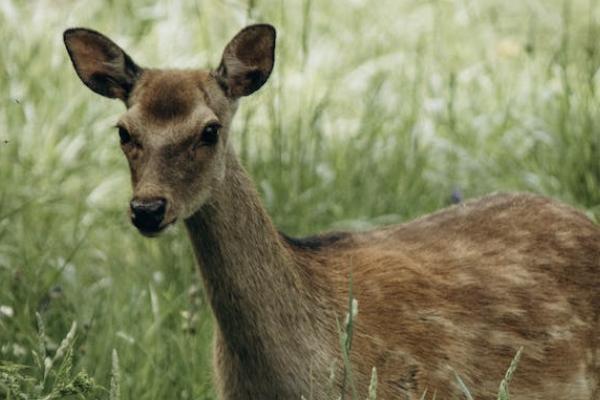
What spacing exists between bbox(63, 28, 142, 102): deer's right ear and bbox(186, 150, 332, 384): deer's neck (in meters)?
0.50

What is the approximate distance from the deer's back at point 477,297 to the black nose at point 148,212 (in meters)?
0.69

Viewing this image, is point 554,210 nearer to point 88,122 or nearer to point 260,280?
point 260,280

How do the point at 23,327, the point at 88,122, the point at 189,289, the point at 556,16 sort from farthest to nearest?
the point at 556,16
the point at 88,122
the point at 189,289
the point at 23,327

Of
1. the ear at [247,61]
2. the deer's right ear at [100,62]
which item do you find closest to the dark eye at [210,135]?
the ear at [247,61]

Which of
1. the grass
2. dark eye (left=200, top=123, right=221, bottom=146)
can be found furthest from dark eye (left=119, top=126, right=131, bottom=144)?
the grass

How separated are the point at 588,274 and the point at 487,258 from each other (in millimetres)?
366

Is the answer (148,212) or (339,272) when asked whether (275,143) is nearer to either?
(339,272)

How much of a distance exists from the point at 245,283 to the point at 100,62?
0.92m

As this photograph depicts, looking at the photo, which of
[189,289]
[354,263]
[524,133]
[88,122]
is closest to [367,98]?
[524,133]

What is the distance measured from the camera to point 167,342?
554cm

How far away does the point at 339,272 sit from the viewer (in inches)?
196

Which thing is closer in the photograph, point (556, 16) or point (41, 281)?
point (41, 281)

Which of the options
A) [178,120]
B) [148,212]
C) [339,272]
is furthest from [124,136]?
[339,272]

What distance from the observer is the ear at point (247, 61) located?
4.95 m
